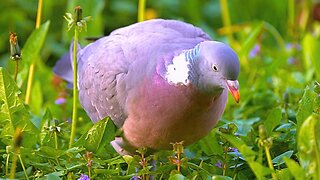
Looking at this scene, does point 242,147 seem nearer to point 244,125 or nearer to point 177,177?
point 177,177

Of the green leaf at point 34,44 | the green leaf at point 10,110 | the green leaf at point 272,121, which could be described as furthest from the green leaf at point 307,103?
the green leaf at point 34,44

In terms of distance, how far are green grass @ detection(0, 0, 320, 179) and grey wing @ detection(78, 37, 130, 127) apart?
0.08m

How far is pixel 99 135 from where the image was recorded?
2406 millimetres

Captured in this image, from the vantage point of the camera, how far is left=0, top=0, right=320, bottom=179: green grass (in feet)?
7.37

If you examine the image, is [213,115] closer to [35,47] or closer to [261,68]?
[35,47]

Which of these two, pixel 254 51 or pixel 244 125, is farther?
pixel 254 51

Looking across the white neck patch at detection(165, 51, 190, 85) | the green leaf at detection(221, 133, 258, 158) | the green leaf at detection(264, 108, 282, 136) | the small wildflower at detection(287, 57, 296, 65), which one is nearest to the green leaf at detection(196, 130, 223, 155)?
the green leaf at detection(264, 108, 282, 136)

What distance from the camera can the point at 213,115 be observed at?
231 cm

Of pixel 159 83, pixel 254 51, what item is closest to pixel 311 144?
pixel 159 83

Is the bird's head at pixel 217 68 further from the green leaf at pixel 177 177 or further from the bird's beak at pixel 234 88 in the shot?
the green leaf at pixel 177 177

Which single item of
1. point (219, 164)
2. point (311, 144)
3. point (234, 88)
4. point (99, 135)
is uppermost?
point (234, 88)

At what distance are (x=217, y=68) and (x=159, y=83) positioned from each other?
0.76ft

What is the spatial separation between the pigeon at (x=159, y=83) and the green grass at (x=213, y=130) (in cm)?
7

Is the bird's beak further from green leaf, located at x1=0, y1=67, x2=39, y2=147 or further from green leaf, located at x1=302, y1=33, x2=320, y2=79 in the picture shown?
green leaf, located at x1=302, y1=33, x2=320, y2=79
